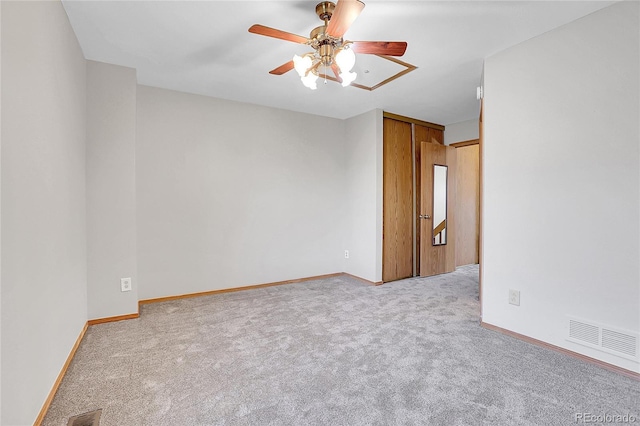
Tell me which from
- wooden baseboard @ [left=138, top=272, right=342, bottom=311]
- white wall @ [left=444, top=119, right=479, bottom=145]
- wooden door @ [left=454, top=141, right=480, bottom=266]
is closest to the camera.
A: wooden baseboard @ [left=138, top=272, right=342, bottom=311]

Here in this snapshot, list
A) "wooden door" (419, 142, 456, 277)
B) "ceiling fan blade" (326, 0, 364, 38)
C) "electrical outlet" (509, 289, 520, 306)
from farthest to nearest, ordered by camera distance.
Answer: "wooden door" (419, 142, 456, 277) → "electrical outlet" (509, 289, 520, 306) → "ceiling fan blade" (326, 0, 364, 38)

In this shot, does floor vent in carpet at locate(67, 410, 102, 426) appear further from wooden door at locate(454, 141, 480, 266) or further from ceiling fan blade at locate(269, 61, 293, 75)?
wooden door at locate(454, 141, 480, 266)

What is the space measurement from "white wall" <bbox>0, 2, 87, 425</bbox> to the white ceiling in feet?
1.30

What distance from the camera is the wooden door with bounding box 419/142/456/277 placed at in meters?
4.80

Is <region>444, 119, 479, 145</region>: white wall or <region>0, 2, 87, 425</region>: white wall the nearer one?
<region>0, 2, 87, 425</region>: white wall

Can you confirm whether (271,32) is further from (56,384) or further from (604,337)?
(604,337)

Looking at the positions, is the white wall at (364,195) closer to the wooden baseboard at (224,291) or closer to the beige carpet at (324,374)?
the wooden baseboard at (224,291)

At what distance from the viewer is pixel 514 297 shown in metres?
2.62

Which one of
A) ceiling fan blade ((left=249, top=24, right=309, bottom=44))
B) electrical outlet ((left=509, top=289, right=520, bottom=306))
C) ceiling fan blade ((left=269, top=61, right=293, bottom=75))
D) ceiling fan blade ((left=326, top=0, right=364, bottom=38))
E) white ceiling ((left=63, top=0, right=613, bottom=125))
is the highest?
white ceiling ((left=63, top=0, right=613, bottom=125))

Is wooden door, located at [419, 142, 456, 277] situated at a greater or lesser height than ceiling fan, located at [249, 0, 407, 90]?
lesser

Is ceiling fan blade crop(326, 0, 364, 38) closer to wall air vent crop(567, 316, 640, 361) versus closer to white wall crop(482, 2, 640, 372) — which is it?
white wall crop(482, 2, 640, 372)

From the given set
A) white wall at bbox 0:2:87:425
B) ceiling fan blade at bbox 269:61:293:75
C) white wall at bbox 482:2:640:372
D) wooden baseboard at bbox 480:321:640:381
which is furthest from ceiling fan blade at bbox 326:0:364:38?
wooden baseboard at bbox 480:321:640:381

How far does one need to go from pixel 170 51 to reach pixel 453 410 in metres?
3.40

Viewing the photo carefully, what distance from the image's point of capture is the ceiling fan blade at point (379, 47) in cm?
192
